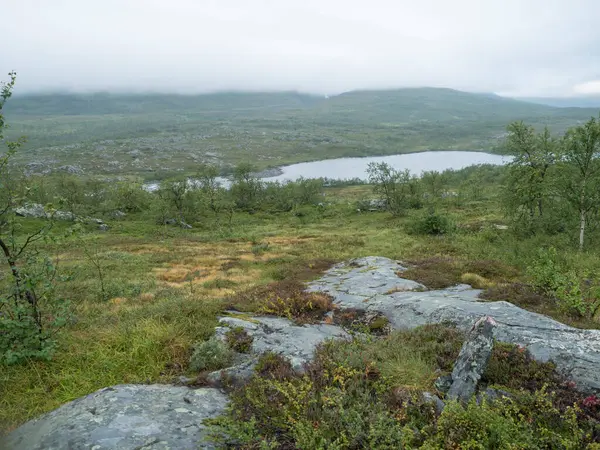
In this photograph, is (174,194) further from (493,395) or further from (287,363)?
(493,395)

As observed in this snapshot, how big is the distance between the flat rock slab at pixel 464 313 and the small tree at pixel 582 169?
43.3 feet

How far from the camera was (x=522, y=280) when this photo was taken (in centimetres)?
1647

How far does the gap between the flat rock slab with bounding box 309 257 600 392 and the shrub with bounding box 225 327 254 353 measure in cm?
391

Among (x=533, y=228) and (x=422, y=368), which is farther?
(x=533, y=228)

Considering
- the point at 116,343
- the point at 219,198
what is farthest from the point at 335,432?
the point at 219,198

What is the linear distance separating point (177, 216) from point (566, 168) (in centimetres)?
5974

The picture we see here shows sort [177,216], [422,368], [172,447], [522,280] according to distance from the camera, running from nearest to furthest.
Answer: [172,447] < [422,368] < [522,280] < [177,216]

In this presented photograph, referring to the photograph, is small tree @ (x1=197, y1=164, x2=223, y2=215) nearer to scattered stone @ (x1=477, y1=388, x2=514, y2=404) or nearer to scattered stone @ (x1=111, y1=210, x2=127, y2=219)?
scattered stone @ (x1=111, y1=210, x2=127, y2=219)

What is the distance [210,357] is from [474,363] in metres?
4.79

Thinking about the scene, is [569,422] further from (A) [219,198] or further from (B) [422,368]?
(A) [219,198]

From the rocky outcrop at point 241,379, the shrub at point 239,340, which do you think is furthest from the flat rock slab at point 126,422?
the shrub at point 239,340

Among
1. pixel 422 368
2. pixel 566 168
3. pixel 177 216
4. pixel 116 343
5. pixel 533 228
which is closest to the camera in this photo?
pixel 422 368

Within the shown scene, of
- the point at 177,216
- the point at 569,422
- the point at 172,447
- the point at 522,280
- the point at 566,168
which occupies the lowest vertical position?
the point at 177,216

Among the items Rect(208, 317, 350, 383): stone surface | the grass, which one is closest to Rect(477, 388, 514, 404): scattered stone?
the grass
